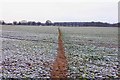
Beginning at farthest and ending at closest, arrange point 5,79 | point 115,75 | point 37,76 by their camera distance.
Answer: point 115,75 → point 37,76 → point 5,79

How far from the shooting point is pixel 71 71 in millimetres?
13141

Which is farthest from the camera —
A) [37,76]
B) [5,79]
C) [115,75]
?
[115,75]

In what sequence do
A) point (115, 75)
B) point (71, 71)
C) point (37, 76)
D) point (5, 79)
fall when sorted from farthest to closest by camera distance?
point (71, 71), point (115, 75), point (37, 76), point (5, 79)

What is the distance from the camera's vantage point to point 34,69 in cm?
1347

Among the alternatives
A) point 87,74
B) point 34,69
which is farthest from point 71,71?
point 34,69

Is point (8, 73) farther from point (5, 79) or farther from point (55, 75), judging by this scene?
point (55, 75)

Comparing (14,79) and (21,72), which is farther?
(21,72)

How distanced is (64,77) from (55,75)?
57 cm

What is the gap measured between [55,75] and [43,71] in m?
1.14

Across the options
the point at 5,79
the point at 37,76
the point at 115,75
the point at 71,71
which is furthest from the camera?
the point at 71,71

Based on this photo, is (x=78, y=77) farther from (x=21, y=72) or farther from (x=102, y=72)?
(x=21, y=72)

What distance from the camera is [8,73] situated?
474 inches

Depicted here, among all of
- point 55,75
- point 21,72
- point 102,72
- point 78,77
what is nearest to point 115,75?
point 102,72

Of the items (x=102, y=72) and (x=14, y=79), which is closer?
(x=14, y=79)
